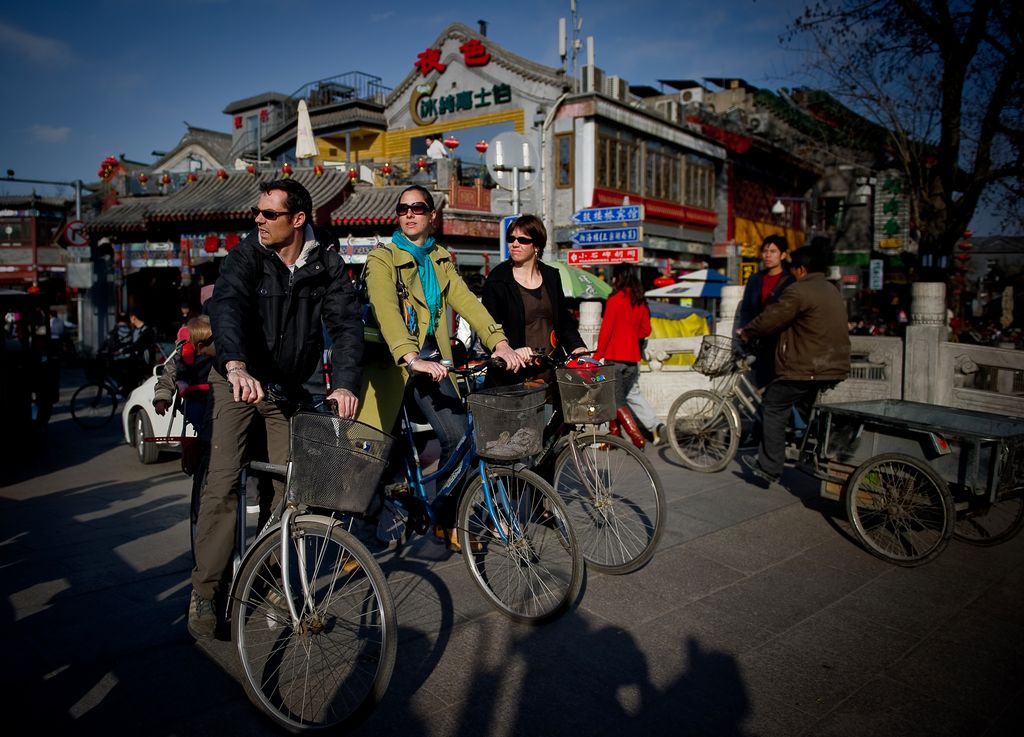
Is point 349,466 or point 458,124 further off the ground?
point 458,124

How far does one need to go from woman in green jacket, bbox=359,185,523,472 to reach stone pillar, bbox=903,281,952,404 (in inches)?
212

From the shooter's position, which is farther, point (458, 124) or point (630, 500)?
point (458, 124)

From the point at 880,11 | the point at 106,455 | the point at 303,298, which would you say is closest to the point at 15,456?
the point at 106,455

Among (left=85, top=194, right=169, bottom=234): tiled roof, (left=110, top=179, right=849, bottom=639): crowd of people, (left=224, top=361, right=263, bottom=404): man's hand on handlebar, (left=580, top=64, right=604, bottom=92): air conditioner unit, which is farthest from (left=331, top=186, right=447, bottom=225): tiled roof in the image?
(left=224, top=361, right=263, bottom=404): man's hand on handlebar

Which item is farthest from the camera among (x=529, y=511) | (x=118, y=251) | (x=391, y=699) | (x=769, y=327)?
(x=118, y=251)

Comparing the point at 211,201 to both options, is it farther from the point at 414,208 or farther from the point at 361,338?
the point at 361,338

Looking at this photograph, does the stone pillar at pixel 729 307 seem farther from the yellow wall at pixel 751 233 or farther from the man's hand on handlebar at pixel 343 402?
the yellow wall at pixel 751 233

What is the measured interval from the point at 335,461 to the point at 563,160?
2291 cm

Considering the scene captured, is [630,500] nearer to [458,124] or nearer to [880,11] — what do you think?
[880,11]

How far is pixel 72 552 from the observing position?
4883mm

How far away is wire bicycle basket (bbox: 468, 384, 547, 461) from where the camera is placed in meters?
3.46

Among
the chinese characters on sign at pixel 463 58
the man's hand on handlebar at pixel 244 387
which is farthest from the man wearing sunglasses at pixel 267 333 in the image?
the chinese characters on sign at pixel 463 58

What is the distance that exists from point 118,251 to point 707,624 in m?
26.3

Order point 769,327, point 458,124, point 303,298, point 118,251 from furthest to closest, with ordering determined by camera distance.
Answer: point 458,124 → point 118,251 → point 769,327 → point 303,298
